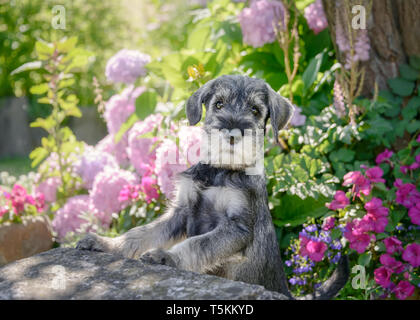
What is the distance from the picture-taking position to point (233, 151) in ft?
10.1

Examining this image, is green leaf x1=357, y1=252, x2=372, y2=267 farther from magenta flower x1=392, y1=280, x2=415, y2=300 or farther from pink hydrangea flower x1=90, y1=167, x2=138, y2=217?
pink hydrangea flower x1=90, y1=167, x2=138, y2=217

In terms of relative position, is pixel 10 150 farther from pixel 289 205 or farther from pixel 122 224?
pixel 289 205

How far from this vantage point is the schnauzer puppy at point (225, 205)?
119 inches

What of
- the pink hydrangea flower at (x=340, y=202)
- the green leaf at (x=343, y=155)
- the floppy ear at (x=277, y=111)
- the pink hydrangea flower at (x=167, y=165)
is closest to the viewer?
the floppy ear at (x=277, y=111)

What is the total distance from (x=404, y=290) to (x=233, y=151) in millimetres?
1791

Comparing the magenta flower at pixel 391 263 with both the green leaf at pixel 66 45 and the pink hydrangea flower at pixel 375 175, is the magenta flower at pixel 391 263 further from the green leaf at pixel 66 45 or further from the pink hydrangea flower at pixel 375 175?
the green leaf at pixel 66 45

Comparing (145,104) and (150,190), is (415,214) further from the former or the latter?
(145,104)

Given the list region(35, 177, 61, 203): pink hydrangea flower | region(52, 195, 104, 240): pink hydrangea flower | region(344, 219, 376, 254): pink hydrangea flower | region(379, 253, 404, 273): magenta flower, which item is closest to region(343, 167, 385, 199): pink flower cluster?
region(344, 219, 376, 254): pink hydrangea flower

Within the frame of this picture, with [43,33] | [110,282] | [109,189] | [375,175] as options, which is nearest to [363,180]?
[375,175]

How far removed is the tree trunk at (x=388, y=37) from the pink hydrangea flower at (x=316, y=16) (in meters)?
0.36

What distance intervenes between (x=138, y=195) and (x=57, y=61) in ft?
5.97

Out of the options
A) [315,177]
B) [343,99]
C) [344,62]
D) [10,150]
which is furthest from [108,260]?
[10,150]

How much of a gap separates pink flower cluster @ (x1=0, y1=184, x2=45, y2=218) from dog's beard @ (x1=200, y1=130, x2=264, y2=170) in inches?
113

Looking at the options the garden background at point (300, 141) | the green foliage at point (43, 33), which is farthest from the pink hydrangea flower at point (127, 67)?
the green foliage at point (43, 33)
